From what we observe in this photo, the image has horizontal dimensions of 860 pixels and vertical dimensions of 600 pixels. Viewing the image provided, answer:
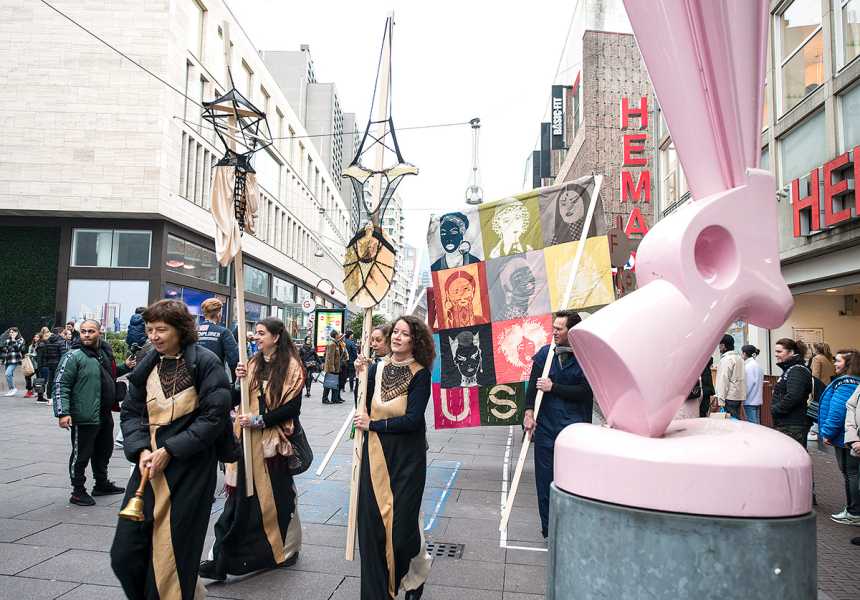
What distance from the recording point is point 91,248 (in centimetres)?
2638

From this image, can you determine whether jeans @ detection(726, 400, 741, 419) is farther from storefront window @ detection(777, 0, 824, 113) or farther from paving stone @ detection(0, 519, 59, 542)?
paving stone @ detection(0, 519, 59, 542)

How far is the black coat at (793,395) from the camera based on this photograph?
7.03 meters

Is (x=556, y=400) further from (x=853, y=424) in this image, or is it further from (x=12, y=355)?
(x=12, y=355)

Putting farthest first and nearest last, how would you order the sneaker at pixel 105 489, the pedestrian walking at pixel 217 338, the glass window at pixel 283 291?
the glass window at pixel 283 291 → the pedestrian walking at pixel 217 338 → the sneaker at pixel 105 489

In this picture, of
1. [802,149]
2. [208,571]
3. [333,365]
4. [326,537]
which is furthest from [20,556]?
[802,149]

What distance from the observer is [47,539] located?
489 centimetres

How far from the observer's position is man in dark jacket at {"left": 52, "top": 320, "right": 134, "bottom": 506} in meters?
6.03

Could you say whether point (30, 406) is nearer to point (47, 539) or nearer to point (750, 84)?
point (47, 539)

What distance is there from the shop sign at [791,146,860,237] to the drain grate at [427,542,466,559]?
356 inches

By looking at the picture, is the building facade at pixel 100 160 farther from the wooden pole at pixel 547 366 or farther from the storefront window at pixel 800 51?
the wooden pole at pixel 547 366

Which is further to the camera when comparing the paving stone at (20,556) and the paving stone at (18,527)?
the paving stone at (18,527)

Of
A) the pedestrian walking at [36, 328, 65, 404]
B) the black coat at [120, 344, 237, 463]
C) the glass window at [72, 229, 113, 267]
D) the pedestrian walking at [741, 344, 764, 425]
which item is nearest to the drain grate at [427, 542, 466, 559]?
the black coat at [120, 344, 237, 463]

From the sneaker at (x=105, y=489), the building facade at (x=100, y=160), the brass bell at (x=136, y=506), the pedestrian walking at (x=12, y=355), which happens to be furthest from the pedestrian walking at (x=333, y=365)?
the brass bell at (x=136, y=506)

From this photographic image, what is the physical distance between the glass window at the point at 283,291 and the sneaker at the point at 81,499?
118ft
